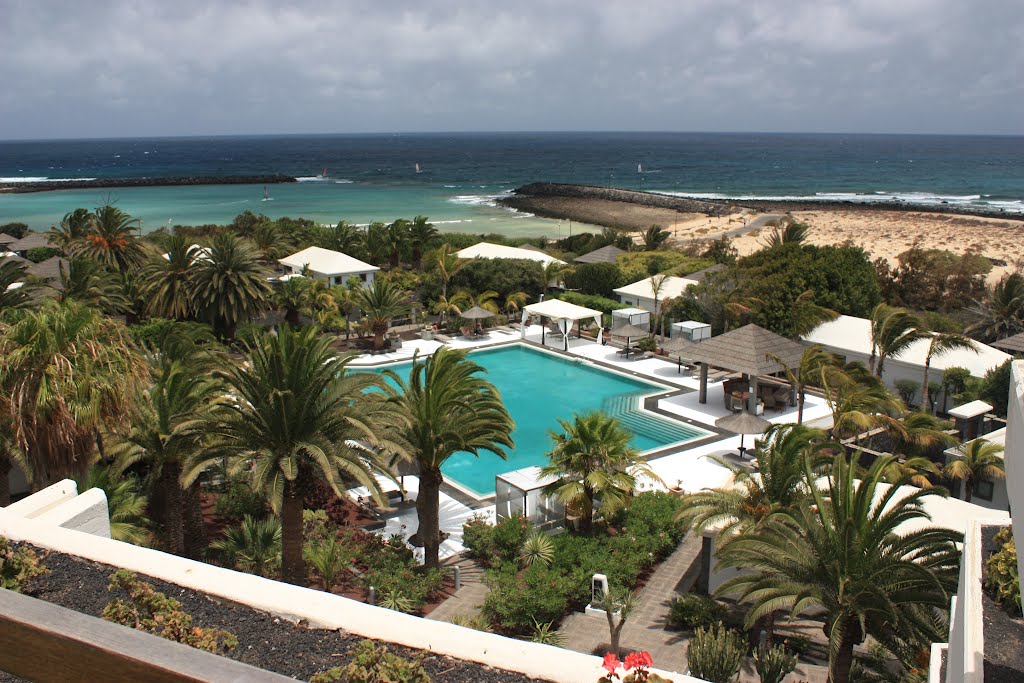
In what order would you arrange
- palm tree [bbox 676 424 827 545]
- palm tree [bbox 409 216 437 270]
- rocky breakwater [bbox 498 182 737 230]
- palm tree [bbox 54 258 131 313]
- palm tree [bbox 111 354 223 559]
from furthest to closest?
rocky breakwater [bbox 498 182 737 230]
palm tree [bbox 409 216 437 270]
palm tree [bbox 54 258 131 313]
palm tree [bbox 111 354 223 559]
palm tree [bbox 676 424 827 545]

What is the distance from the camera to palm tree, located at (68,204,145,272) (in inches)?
1171

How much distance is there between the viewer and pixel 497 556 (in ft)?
45.6

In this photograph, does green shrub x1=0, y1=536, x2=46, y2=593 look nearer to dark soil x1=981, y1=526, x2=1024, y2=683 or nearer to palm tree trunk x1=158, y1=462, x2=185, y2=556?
dark soil x1=981, y1=526, x2=1024, y2=683

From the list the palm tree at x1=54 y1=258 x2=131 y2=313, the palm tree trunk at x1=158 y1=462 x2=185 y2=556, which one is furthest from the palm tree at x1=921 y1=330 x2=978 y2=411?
the palm tree at x1=54 y1=258 x2=131 y2=313

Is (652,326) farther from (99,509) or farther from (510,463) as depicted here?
(99,509)

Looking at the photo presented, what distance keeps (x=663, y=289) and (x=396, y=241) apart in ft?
53.7

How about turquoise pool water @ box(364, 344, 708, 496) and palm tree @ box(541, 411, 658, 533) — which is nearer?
palm tree @ box(541, 411, 658, 533)

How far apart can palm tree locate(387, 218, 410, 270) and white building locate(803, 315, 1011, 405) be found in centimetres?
2286


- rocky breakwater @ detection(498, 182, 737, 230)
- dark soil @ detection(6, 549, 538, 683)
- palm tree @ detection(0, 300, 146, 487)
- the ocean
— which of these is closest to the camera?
dark soil @ detection(6, 549, 538, 683)

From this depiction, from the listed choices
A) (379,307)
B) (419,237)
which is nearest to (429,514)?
(379,307)

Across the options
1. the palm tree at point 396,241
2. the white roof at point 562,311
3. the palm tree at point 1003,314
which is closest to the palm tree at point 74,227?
the palm tree at point 396,241

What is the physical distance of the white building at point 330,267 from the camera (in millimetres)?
33625

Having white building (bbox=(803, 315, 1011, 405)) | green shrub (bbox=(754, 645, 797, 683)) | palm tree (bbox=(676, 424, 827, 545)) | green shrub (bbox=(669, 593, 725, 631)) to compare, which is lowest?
green shrub (bbox=(669, 593, 725, 631))

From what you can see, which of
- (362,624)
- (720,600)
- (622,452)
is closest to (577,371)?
(622,452)
